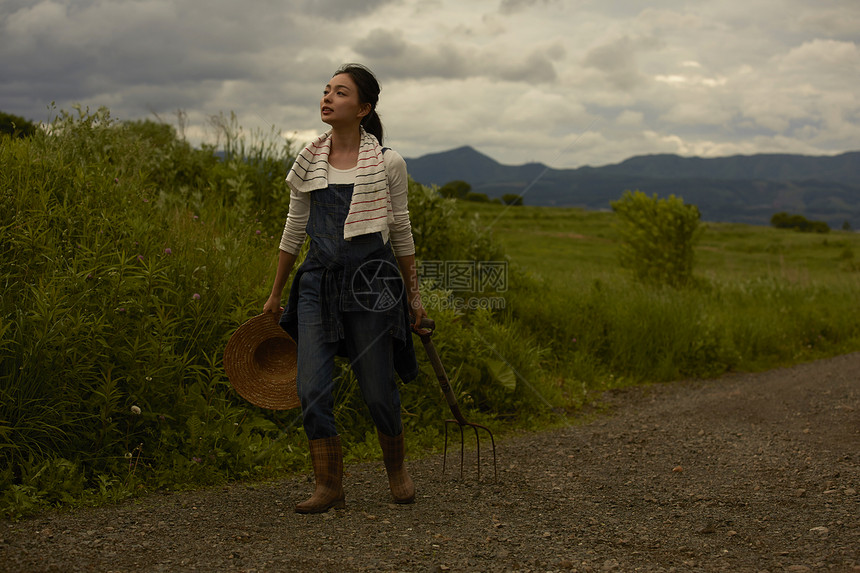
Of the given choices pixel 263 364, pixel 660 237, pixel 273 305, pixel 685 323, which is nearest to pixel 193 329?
pixel 263 364

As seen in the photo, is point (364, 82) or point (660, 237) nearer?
point (364, 82)

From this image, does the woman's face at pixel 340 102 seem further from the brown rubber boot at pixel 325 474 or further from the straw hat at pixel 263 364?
the brown rubber boot at pixel 325 474

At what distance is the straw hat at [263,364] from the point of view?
4.58 m

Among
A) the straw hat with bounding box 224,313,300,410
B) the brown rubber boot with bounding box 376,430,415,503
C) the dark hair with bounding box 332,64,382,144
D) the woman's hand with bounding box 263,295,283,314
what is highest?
the dark hair with bounding box 332,64,382,144

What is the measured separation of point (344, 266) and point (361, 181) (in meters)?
0.46

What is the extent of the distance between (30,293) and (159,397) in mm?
1128

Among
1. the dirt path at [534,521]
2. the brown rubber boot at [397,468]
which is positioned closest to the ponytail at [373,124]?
the brown rubber boot at [397,468]

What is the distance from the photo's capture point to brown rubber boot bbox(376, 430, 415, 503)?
165 inches

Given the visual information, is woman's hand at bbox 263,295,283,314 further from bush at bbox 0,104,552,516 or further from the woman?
bush at bbox 0,104,552,516

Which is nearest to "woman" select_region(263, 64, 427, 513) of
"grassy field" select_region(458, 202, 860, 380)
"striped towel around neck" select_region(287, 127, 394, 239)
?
"striped towel around neck" select_region(287, 127, 394, 239)

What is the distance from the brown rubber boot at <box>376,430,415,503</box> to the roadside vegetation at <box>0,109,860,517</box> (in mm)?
1072

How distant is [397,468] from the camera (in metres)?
4.25

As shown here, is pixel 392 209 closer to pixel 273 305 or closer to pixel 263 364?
pixel 273 305

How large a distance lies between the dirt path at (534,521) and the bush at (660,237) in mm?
9770
